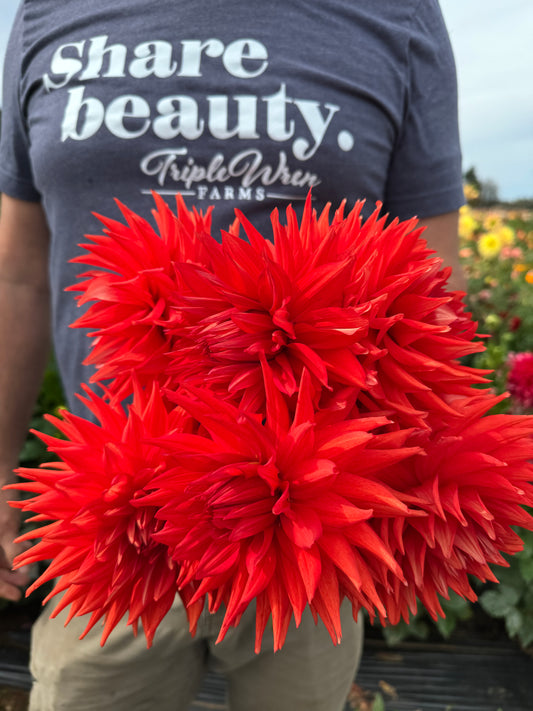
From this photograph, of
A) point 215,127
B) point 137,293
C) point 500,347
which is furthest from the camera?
point 500,347

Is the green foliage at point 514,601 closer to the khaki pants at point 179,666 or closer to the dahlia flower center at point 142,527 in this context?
the khaki pants at point 179,666

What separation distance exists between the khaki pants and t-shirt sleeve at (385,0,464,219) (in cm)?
81

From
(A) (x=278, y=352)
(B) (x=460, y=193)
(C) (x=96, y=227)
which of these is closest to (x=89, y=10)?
(C) (x=96, y=227)

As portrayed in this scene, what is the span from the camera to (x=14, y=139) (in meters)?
1.22

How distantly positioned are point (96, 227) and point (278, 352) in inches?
28.8

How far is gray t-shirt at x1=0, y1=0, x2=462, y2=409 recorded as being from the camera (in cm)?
99

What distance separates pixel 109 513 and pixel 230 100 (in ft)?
2.59

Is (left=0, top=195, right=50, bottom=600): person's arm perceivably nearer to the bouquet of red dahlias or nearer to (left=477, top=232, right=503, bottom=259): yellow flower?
the bouquet of red dahlias

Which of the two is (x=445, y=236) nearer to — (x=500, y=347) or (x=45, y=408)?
(x=500, y=347)

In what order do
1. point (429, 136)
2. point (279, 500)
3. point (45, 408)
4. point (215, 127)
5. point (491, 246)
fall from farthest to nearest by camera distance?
point (491, 246), point (45, 408), point (429, 136), point (215, 127), point (279, 500)

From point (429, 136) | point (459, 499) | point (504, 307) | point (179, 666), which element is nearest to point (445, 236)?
point (429, 136)

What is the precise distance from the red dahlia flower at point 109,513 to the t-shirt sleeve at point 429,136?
797mm

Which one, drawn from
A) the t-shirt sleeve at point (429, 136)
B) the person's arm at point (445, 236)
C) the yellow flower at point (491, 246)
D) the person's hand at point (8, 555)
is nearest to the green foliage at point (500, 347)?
the yellow flower at point (491, 246)

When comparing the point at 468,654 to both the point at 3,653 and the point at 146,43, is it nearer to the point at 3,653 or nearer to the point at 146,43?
the point at 3,653
